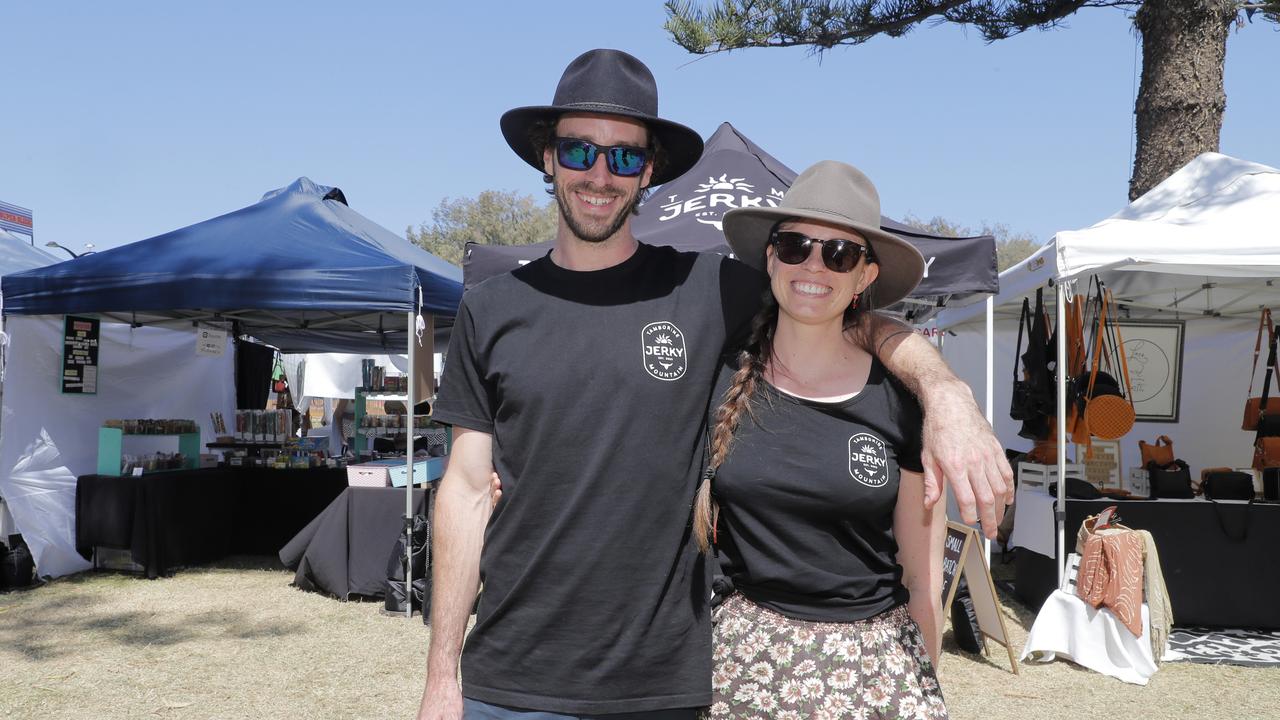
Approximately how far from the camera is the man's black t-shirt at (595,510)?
63.6 inches

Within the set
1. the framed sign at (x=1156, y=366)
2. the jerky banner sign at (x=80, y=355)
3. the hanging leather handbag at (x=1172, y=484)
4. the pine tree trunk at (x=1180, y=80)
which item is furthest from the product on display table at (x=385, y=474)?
the pine tree trunk at (x=1180, y=80)

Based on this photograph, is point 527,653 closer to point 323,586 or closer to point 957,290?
point 957,290

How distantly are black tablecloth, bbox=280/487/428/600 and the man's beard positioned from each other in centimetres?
530

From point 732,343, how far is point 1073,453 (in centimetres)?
679

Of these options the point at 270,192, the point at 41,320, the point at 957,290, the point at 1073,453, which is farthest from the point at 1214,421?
the point at 41,320

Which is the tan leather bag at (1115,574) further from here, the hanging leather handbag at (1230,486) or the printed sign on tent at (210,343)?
the printed sign on tent at (210,343)

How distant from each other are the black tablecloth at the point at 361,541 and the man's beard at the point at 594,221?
209 inches

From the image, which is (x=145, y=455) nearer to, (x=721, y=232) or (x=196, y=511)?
(x=196, y=511)

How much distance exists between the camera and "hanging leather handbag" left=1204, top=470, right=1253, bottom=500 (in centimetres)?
618

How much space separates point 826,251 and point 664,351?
1.23 feet

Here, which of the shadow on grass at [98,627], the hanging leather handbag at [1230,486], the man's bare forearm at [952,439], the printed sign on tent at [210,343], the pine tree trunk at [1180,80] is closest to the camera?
the man's bare forearm at [952,439]

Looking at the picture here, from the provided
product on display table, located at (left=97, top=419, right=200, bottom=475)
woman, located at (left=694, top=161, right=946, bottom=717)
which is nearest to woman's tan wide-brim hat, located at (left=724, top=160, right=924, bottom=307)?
woman, located at (left=694, top=161, right=946, bottom=717)

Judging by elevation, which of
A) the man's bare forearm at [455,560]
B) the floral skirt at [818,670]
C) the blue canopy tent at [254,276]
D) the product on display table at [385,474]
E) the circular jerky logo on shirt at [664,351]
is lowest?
the product on display table at [385,474]

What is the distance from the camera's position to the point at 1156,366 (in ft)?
28.0
